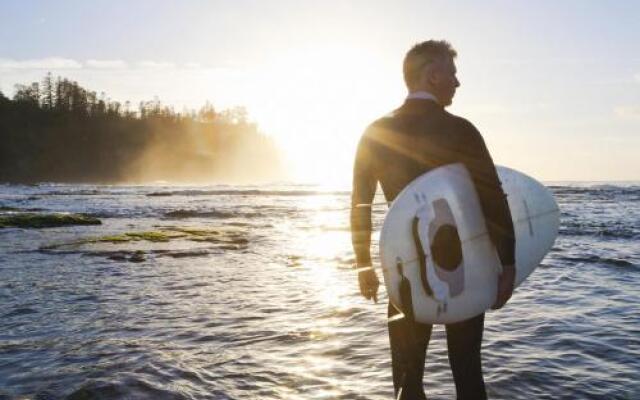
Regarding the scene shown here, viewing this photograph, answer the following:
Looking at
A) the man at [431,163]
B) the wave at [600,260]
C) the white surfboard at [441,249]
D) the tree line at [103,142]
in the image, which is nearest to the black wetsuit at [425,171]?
the man at [431,163]

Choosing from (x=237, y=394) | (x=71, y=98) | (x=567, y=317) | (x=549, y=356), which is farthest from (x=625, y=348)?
(x=71, y=98)

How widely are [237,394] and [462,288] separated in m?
2.75

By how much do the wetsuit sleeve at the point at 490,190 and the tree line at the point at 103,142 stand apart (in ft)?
359

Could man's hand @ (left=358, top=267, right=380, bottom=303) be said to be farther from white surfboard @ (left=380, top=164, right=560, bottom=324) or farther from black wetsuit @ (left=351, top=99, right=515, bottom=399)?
white surfboard @ (left=380, top=164, right=560, bottom=324)

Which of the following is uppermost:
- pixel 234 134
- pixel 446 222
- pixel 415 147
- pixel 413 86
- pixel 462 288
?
pixel 234 134

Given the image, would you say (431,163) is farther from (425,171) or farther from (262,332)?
(262,332)

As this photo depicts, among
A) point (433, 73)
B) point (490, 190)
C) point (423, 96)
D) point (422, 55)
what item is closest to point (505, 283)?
point (490, 190)

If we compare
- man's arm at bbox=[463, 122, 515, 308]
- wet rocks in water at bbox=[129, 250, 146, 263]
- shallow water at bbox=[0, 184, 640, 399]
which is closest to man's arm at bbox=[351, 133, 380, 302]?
man's arm at bbox=[463, 122, 515, 308]

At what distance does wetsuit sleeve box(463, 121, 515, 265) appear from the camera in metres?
3.51

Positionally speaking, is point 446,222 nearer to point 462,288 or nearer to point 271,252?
point 462,288

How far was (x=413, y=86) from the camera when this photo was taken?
372 cm

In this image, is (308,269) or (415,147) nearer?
(415,147)

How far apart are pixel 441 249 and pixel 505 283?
0.49m

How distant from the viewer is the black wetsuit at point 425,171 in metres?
3.53
